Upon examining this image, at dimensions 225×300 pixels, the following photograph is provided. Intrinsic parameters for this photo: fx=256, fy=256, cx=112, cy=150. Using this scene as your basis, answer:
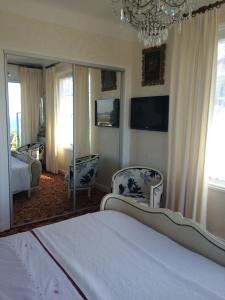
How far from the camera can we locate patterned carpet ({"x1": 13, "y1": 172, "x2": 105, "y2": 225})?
3.40 m

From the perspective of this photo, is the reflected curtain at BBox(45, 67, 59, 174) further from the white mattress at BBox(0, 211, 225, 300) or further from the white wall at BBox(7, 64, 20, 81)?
the white mattress at BBox(0, 211, 225, 300)

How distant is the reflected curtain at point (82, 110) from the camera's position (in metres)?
3.62

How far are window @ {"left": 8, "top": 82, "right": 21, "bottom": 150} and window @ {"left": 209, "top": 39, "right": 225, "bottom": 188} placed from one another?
232cm

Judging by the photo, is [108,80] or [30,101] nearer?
[30,101]

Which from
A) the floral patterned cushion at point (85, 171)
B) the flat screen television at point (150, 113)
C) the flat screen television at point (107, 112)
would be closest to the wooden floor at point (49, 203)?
the floral patterned cushion at point (85, 171)

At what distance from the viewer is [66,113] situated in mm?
3668

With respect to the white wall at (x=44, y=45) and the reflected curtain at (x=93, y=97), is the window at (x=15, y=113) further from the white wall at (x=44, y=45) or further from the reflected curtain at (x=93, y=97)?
the reflected curtain at (x=93, y=97)

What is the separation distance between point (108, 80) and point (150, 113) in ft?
2.77

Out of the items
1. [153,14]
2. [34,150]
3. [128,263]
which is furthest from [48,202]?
[153,14]

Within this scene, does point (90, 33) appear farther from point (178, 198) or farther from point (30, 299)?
point (30, 299)

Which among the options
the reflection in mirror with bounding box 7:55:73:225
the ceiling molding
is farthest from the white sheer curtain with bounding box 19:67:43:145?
the ceiling molding

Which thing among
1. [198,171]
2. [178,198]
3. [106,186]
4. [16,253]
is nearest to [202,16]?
[198,171]

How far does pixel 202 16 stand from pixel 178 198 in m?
2.16

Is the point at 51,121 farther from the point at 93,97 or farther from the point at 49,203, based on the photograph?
the point at 49,203
